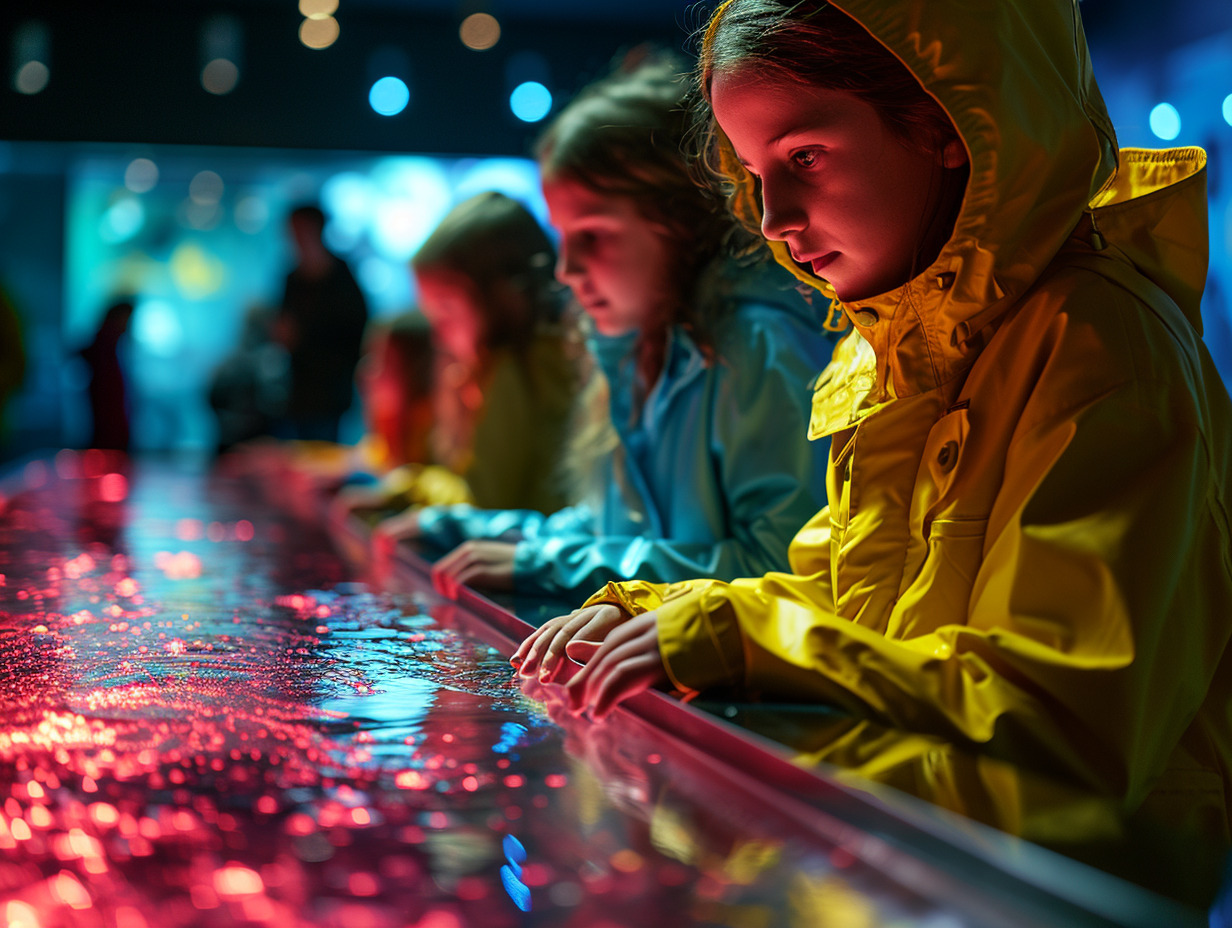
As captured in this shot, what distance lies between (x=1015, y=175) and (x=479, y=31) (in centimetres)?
433

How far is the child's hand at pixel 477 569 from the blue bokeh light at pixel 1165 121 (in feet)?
8.99

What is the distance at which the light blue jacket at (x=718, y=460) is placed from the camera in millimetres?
1164

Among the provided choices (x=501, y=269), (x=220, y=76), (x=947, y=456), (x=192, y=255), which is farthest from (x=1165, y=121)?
(x=192, y=255)

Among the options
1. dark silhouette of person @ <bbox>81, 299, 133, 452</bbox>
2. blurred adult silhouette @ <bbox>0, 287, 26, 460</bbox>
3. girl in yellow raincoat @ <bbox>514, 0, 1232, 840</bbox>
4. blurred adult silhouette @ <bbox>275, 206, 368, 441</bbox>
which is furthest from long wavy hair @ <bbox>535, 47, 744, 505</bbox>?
blurred adult silhouette @ <bbox>0, 287, 26, 460</bbox>

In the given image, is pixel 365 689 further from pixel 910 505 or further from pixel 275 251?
pixel 275 251

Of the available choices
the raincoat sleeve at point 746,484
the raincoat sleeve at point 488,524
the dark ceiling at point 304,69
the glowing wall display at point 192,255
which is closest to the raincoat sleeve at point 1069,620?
the raincoat sleeve at point 746,484

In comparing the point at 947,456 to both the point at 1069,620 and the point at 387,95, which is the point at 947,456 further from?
the point at 387,95

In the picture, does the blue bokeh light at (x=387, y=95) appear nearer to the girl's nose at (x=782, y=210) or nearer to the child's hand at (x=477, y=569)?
the child's hand at (x=477, y=569)

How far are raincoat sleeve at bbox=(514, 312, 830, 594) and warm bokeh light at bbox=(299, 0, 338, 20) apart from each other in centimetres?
389

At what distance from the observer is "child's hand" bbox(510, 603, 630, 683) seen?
0.71 m

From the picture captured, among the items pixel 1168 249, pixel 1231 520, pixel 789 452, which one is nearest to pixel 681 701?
pixel 1231 520

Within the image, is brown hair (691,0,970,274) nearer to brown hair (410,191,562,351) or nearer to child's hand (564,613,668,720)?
child's hand (564,613,668,720)

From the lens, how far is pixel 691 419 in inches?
51.0

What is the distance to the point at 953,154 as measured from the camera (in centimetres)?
78
